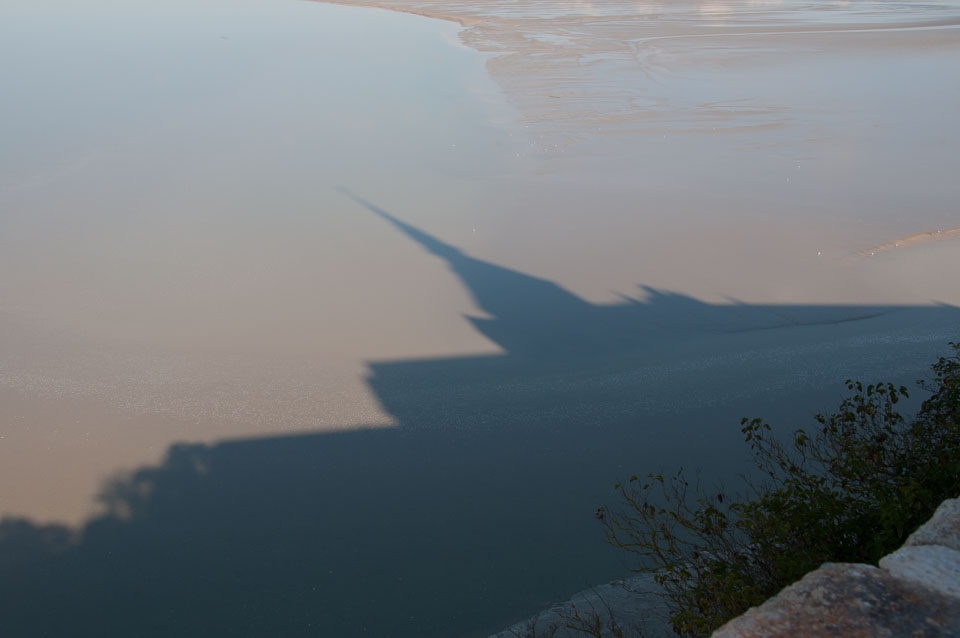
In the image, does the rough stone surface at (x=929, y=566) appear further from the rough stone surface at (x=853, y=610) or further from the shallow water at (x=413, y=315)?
the shallow water at (x=413, y=315)

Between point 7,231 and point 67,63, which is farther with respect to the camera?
point 67,63

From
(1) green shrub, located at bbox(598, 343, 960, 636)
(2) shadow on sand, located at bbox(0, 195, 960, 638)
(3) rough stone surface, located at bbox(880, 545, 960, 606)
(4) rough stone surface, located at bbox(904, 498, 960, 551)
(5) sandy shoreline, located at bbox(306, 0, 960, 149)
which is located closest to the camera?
(3) rough stone surface, located at bbox(880, 545, 960, 606)

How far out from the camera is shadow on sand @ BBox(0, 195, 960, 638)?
7680mm

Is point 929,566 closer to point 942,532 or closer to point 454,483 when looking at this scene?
point 942,532

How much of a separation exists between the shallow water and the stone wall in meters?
4.21

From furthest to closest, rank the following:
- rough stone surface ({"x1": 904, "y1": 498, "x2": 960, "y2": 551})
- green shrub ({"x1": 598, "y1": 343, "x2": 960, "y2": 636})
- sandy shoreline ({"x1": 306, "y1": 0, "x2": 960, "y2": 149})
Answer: sandy shoreline ({"x1": 306, "y1": 0, "x2": 960, "y2": 149}) < green shrub ({"x1": 598, "y1": 343, "x2": 960, "y2": 636}) < rough stone surface ({"x1": 904, "y1": 498, "x2": 960, "y2": 551})

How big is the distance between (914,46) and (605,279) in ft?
85.0

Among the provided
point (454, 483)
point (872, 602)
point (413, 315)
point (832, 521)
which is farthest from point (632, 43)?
point (872, 602)

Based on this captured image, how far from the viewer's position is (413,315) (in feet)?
42.1

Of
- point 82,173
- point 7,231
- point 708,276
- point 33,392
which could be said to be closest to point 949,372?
point 708,276

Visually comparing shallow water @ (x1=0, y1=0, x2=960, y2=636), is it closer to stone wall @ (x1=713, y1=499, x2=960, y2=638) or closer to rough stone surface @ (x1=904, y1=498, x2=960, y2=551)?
rough stone surface @ (x1=904, y1=498, x2=960, y2=551)

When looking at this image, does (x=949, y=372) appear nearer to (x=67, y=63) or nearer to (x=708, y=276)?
(x=708, y=276)

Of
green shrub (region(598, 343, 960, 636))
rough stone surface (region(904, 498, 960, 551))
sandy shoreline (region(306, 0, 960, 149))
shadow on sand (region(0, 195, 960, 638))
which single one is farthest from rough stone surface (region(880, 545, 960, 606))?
sandy shoreline (region(306, 0, 960, 149))

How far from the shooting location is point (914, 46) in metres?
33.2
